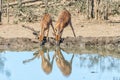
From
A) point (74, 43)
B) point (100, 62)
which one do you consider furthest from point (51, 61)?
point (74, 43)

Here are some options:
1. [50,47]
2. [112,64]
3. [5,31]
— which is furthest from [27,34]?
[112,64]

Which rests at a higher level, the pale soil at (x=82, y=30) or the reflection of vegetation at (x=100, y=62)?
the reflection of vegetation at (x=100, y=62)

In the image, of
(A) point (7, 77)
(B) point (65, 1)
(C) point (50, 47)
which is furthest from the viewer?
(B) point (65, 1)

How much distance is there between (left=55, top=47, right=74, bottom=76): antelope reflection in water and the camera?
11.7 meters

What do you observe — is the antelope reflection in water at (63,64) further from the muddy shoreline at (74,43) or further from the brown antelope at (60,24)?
the muddy shoreline at (74,43)

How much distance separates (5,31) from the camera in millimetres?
19734

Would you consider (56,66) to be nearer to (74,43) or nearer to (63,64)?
(63,64)

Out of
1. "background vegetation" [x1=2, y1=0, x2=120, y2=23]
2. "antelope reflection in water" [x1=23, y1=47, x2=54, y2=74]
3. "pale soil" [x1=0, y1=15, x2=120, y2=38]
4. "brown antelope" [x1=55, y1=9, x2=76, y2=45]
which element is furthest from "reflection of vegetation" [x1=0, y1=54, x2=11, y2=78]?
"background vegetation" [x1=2, y1=0, x2=120, y2=23]

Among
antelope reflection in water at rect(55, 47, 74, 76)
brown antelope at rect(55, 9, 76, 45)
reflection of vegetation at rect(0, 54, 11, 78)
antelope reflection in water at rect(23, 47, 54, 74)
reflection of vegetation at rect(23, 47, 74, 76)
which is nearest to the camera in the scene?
reflection of vegetation at rect(0, 54, 11, 78)

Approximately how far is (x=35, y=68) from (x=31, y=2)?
15.5 meters

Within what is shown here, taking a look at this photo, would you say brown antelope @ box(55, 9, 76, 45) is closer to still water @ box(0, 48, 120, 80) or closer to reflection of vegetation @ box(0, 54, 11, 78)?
still water @ box(0, 48, 120, 80)

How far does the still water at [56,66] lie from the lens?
1095cm

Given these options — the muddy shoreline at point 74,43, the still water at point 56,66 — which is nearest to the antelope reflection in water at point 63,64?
the still water at point 56,66

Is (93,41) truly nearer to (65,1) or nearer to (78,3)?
(78,3)
